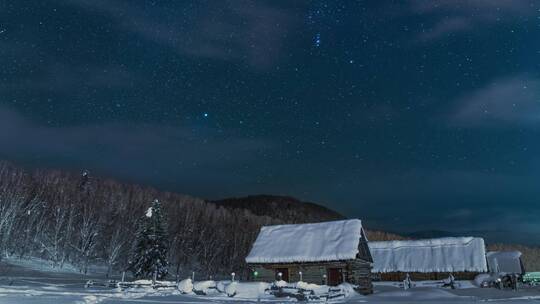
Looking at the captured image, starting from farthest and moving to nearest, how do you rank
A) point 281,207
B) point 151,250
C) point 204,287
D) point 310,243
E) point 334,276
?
point 281,207, point 151,250, point 310,243, point 334,276, point 204,287

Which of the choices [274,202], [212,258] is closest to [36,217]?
[212,258]

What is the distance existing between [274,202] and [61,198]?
10197 centimetres

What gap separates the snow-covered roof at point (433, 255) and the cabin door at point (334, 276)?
51.7 feet

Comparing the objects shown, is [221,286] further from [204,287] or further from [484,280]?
[484,280]

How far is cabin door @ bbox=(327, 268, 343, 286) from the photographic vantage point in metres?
35.4

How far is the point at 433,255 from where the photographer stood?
161 ft

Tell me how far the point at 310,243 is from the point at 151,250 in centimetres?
1822

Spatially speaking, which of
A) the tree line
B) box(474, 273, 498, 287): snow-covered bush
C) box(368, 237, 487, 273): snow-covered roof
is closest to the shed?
box(368, 237, 487, 273): snow-covered roof

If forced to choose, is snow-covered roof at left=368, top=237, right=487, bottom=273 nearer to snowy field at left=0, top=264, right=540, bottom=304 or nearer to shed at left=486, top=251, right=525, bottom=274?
snowy field at left=0, top=264, right=540, bottom=304

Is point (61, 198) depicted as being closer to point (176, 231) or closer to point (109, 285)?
point (176, 231)

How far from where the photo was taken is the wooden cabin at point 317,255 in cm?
3512

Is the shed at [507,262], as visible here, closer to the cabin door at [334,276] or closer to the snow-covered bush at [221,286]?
the cabin door at [334,276]

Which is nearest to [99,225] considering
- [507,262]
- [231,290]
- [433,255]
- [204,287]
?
[204,287]

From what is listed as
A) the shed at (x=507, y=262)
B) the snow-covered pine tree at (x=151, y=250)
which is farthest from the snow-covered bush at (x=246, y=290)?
the shed at (x=507, y=262)
